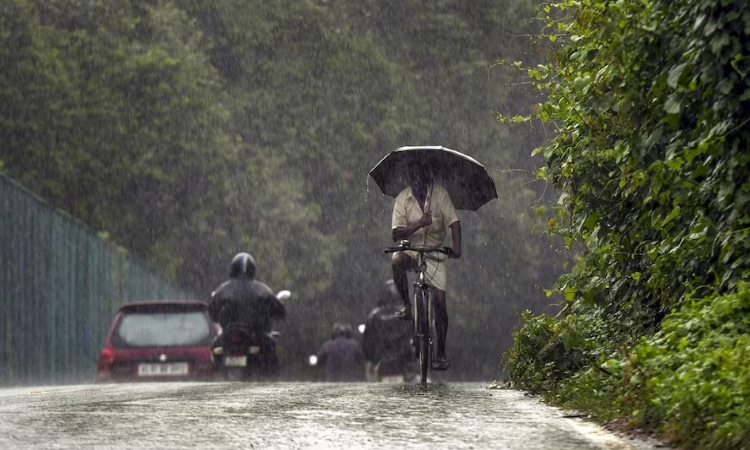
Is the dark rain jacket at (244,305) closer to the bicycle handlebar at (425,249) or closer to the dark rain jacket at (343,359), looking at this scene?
the dark rain jacket at (343,359)

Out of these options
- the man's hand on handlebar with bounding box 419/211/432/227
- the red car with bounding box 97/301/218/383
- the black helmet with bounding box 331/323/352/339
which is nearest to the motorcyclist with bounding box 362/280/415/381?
the red car with bounding box 97/301/218/383

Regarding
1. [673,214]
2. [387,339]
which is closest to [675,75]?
[673,214]

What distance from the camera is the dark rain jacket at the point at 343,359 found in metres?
24.7

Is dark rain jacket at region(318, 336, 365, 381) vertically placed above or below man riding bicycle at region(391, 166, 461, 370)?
below

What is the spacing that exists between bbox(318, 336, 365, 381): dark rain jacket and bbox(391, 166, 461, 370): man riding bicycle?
1059 cm

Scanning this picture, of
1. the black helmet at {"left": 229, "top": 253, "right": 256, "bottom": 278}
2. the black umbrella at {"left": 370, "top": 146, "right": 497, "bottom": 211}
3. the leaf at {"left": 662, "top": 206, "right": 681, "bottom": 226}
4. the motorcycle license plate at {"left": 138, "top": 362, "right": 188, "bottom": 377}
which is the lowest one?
the motorcycle license plate at {"left": 138, "top": 362, "right": 188, "bottom": 377}

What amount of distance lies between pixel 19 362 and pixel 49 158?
11.4 meters

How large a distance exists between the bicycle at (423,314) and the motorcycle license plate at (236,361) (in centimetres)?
619

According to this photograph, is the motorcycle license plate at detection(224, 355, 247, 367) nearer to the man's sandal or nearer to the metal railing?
the metal railing

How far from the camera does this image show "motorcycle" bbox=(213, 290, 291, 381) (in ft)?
65.2

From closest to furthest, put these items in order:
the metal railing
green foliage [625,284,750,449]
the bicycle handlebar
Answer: green foliage [625,284,750,449], the bicycle handlebar, the metal railing

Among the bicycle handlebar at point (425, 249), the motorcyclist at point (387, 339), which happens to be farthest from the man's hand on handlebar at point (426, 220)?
the motorcyclist at point (387, 339)

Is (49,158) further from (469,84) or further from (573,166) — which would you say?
(573,166)

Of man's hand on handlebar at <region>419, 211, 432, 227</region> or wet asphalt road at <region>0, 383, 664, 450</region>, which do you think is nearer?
wet asphalt road at <region>0, 383, 664, 450</region>
